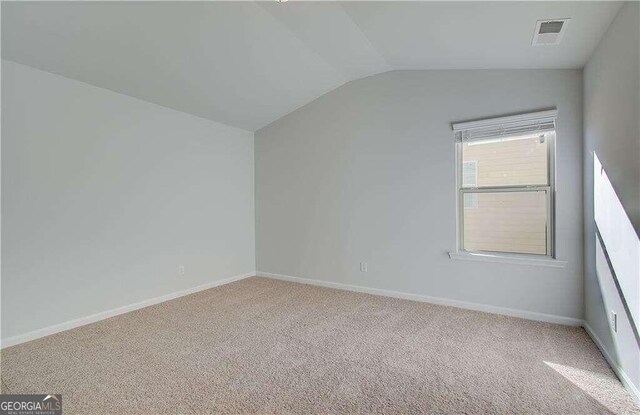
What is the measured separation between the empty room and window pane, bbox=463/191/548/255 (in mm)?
21

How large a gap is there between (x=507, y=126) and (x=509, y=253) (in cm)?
139

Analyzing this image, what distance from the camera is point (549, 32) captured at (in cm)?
242

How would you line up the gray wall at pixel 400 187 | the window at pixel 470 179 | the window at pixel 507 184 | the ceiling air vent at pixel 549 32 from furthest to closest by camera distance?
the window at pixel 470 179 < the window at pixel 507 184 < the gray wall at pixel 400 187 < the ceiling air vent at pixel 549 32

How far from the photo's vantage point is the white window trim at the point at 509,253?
3.14 metres

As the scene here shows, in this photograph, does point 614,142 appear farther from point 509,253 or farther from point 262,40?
point 262,40

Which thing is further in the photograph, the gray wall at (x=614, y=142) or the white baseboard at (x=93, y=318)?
the white baseboard at (x=93, y=318)

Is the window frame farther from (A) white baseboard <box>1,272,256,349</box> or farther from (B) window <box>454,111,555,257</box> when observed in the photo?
(A) white baseboard <box>1,272,256,349</box>

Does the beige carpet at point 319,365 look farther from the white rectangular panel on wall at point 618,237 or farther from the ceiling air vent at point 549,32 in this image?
the ceiling air vent at point 549,32

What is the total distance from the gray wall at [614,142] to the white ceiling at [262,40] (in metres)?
0.19

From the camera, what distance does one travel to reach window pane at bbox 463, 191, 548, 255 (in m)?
3.28

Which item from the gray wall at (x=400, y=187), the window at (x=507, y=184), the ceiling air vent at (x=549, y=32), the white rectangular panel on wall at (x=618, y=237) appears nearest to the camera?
the white rectangular panel on wall at (x=618, y=237)

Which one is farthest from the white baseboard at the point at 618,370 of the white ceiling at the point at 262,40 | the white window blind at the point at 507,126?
the white ceiling at the point at 262,40

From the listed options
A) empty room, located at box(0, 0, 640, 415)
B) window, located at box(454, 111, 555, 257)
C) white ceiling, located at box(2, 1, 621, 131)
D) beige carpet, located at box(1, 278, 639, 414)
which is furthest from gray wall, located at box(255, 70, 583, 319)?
beige carpet, located at box(1, 278, 639, 414)

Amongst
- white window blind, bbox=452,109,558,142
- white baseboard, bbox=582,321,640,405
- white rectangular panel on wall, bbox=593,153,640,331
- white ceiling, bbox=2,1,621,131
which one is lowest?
white baseboard, bbox=582,321,640,405
